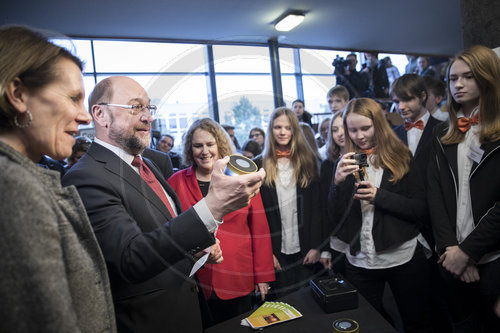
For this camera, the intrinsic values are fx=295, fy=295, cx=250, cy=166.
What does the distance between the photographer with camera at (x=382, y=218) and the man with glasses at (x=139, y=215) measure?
3.24 ft

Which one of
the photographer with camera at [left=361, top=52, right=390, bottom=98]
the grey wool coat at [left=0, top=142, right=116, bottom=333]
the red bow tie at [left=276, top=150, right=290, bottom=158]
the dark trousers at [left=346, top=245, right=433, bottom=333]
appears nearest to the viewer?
the grey wool coat at [left=0, top=142, right=116, bottom=333]

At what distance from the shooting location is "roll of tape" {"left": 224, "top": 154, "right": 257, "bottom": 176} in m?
0.98

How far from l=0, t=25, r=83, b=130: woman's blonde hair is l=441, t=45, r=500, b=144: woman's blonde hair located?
74.8 inches

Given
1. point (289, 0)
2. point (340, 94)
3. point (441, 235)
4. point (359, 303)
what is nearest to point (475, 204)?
point (441, 235)

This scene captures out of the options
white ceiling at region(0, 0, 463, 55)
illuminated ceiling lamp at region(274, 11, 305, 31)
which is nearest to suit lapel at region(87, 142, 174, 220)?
white ceiling at region(0, 0, 463, 55)

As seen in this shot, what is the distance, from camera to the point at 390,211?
1.78 metres

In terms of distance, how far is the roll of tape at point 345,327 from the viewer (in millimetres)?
997

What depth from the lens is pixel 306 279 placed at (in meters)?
2.27

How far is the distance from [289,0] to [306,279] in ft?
17.6

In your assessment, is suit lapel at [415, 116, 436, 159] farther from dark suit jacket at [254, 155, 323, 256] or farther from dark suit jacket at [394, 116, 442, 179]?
dark suit jacket at [254, 155, 323, 256]

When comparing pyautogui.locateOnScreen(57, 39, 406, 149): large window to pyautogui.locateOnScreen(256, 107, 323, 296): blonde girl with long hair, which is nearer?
pyautogui.locateOnScreen(57, 39, 406, 149): large window

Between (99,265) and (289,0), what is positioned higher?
(289,0)

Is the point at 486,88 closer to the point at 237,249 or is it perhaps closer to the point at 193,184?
the point at 237,249

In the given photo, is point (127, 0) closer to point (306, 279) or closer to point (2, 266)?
point (306, 279)
